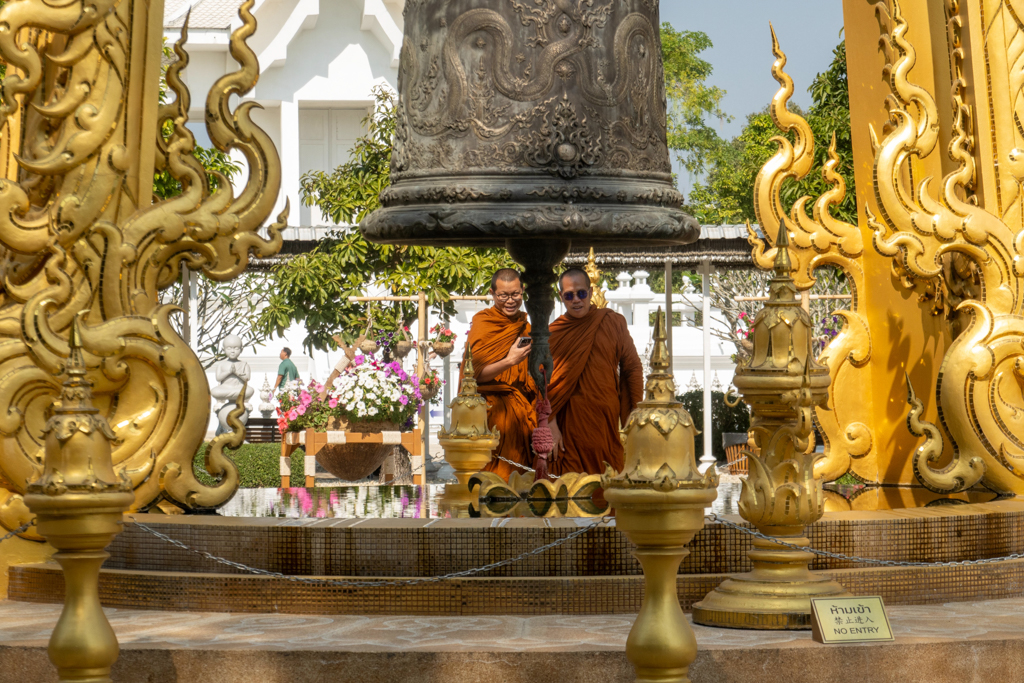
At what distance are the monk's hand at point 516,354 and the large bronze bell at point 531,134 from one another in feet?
2.08

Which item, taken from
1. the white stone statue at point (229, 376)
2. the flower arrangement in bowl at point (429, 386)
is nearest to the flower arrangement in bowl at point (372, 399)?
the flower arrangement in bowl at point (429, 386)

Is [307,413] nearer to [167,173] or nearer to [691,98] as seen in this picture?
[167,173]

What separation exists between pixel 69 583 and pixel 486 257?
1121cm

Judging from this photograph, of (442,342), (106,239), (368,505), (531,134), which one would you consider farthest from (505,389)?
(442,342)

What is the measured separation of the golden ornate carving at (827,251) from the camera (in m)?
7.44

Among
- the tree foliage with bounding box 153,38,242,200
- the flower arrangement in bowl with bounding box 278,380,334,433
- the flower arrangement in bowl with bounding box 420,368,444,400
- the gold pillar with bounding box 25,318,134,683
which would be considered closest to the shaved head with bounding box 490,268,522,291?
the gold pillar with bounding box 25,318,134,683

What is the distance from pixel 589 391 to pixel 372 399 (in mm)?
4268

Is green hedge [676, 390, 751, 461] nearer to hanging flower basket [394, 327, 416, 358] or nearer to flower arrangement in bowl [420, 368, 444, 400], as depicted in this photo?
hanging flower basket [394, 327, 416, 358]

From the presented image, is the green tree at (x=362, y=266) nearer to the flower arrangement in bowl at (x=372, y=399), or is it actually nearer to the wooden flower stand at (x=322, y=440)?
the flower arrangement in bowl at (x=372, y=399)

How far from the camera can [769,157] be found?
67.2ft

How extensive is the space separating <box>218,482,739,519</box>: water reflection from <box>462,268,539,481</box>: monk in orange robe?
449 millimetres

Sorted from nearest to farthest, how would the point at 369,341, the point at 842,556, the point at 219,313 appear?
1. the point at 842,556
2. the point at 369,341
3. the point at 219,313

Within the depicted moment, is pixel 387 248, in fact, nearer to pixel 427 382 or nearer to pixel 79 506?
pixel 427 382

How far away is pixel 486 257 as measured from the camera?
14.9 metres
